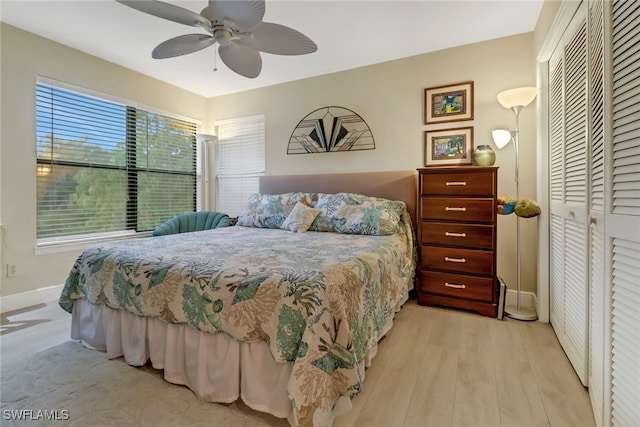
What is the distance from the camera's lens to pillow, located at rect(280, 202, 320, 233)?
9.32 feet

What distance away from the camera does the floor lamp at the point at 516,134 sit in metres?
2.42

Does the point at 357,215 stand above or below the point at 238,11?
below

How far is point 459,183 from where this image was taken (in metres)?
2.54

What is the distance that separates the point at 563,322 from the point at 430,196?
130 centimetres

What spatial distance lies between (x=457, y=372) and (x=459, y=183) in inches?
59.6

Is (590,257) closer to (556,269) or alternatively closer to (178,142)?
(556,269)

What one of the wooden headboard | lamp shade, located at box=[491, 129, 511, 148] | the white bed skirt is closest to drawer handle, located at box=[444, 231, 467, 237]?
the wooden headboard

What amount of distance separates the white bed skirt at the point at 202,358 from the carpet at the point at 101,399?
5 cm

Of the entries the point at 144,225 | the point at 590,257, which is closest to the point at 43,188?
the point at 144,225

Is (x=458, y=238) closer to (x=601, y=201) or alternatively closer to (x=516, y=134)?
(x=516, y=134)

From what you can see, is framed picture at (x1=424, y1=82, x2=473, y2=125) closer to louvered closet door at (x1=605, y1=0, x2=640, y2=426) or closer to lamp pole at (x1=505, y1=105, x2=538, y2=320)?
lamp pole at (x1=505, y1=105, x2=538, y2=320)

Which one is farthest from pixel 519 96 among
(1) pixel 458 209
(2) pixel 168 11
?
(2) pixel 168 11

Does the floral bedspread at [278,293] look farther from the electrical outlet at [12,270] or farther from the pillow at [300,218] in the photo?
the electrical outlet at [12,270]

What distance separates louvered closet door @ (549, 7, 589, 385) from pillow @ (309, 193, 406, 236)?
1.20m
